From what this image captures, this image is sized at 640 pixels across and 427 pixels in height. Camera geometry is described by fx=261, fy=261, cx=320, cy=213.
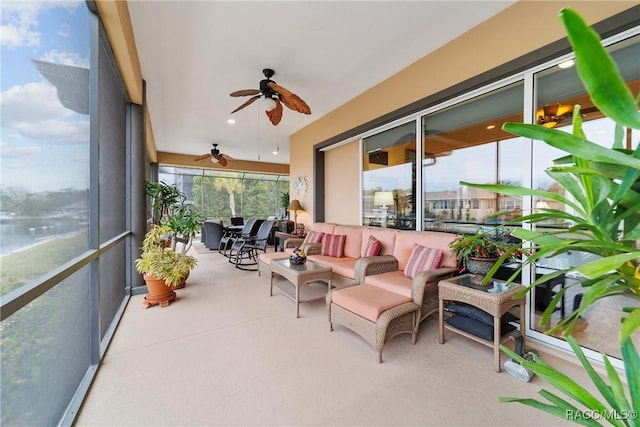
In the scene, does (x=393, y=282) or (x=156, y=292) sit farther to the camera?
(x=156, y=292)

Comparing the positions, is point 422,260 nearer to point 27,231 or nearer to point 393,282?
point 393,282

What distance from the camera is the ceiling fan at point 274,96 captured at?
10.5 feet

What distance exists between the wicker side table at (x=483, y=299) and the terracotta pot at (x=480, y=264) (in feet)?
0.26

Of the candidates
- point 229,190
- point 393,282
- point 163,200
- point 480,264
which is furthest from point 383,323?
point 229,190

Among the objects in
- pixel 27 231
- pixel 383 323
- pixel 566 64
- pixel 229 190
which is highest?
pixel 566 64

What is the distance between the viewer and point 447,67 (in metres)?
3.03

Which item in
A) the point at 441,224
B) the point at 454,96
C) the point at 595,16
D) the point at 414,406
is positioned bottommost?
the point at 414,406

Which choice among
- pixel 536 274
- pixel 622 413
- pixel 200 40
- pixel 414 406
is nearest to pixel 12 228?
pixel 622 413

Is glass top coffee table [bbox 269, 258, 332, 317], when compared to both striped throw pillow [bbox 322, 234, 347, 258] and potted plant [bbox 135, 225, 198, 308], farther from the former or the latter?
potted plant [bbox 135, 225, 198, 308]

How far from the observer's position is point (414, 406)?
1.65 metres

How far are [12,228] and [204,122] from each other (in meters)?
5.19

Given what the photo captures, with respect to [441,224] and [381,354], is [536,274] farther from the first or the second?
[381,354]

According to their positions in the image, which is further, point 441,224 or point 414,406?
point 441,224

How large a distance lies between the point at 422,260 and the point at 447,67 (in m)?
2.25
